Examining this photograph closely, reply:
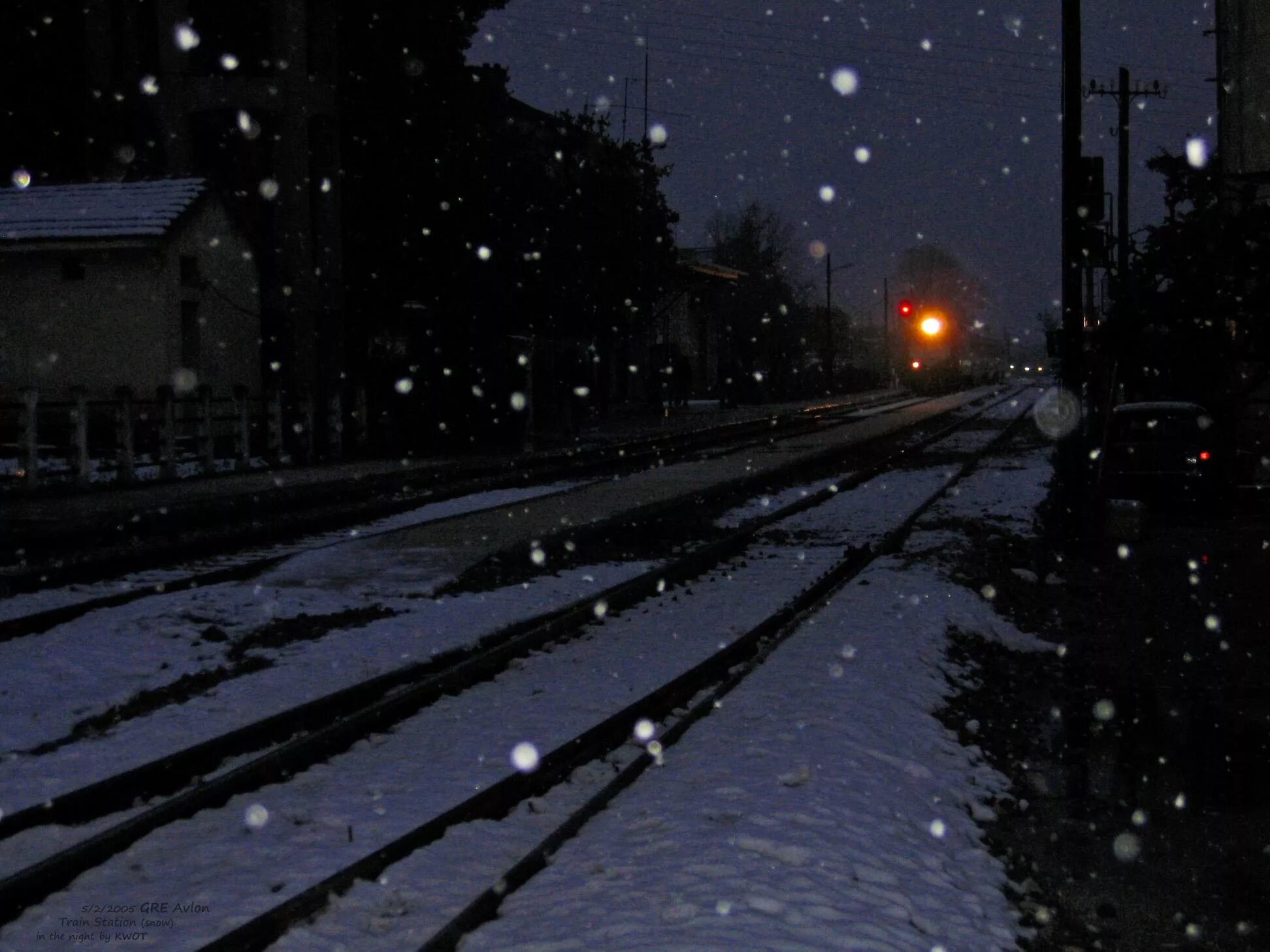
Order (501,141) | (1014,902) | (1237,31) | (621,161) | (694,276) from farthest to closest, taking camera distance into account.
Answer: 1. (694,276)
2. (621,161)
3. (501,141)
4. (1237,31)
5. (1014,902)

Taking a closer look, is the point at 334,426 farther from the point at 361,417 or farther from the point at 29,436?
the point at 29,436

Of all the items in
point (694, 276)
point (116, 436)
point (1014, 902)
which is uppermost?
point (694, 276)

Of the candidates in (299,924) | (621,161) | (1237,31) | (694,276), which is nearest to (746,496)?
(1237,31)

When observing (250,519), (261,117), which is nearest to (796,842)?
(250,519)

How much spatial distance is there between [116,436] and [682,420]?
24.8 meters

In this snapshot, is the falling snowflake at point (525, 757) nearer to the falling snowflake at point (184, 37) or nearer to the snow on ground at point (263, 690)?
the snow on ground at point (263, 690)

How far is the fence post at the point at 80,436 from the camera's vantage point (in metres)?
19.5

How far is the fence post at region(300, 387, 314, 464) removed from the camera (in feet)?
85.4

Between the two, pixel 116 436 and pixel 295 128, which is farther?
pixel 295 128

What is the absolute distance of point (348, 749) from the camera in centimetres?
694

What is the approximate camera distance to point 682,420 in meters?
43.6

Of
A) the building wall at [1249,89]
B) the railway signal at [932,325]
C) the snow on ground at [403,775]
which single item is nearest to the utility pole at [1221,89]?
the building wall at [1249,89]

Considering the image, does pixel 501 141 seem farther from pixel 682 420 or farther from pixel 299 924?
pixel 299 924

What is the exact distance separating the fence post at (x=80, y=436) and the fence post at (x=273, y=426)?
5.39 m
